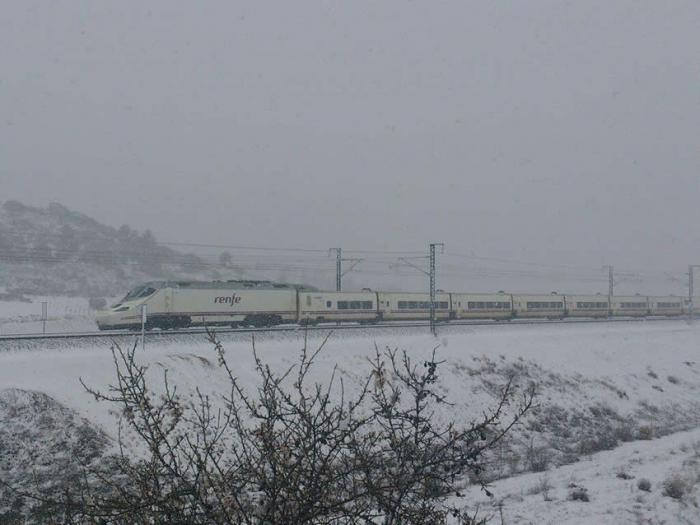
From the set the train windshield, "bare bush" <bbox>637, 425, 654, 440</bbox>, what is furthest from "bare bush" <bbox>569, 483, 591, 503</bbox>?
the train windshield

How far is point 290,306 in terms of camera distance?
30.2m

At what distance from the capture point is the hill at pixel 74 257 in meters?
79.5

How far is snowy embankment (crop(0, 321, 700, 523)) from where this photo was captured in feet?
48.5

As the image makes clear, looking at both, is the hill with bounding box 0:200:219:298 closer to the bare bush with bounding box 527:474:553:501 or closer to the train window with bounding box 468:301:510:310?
the train window with bounding box 468:301:510:310

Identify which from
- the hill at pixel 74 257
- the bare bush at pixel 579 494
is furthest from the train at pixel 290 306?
the hill at pixel 74 257

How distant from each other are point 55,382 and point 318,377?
8354 millimetres

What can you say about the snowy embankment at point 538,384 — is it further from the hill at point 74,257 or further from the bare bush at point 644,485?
the hill at point 74,257

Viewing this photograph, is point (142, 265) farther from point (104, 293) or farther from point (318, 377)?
point (318, 377)

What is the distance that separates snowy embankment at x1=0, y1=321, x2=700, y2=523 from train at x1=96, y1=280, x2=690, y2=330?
229 centimetres

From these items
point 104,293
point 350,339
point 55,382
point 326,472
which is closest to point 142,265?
point 104,293

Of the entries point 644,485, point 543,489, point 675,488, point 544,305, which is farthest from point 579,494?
point 544,305

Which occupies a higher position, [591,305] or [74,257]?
[74,257]

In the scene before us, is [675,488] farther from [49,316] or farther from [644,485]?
[49,316]

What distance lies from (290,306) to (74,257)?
69970 mm
